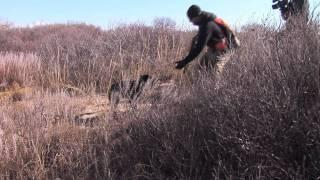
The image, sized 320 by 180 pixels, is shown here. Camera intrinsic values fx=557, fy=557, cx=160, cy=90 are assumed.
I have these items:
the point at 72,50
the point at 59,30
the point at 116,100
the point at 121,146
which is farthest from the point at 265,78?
the point at 59,30

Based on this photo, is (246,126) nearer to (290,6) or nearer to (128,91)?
(128,91)

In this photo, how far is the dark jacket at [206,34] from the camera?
705cm

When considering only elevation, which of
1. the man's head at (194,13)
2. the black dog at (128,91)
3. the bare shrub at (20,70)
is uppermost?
the man's head at (194,13)

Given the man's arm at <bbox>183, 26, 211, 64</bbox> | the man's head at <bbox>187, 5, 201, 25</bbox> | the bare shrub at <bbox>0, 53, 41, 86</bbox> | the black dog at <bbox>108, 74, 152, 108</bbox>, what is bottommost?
the bare shrub at <bbox>0, 53, 41, 86</bbox>

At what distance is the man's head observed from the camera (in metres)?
7.29

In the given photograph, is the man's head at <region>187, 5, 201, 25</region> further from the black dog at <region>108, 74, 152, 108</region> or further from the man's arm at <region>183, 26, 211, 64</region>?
the black dog at <region>108, 74, 152, 108</region>

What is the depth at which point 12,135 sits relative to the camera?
559 cm

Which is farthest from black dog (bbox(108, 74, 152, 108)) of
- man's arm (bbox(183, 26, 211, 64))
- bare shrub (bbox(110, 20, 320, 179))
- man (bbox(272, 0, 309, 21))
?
man (bbox(272, 0, 309, 21))

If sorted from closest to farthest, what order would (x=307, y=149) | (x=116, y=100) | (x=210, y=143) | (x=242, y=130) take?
(x=307, y=149) < (x=242, y=130) < (x=210, y=143) < (x=116, y=100)

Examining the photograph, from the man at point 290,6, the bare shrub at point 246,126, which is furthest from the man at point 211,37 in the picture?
the bare shrub at point 246,126

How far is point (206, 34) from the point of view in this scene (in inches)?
278

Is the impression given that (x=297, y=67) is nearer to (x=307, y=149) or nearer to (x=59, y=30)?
(x=307, y=149)

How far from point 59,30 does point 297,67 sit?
67.5 feet

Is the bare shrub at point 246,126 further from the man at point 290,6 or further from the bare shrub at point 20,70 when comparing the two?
the bare shrub at point 20,70
